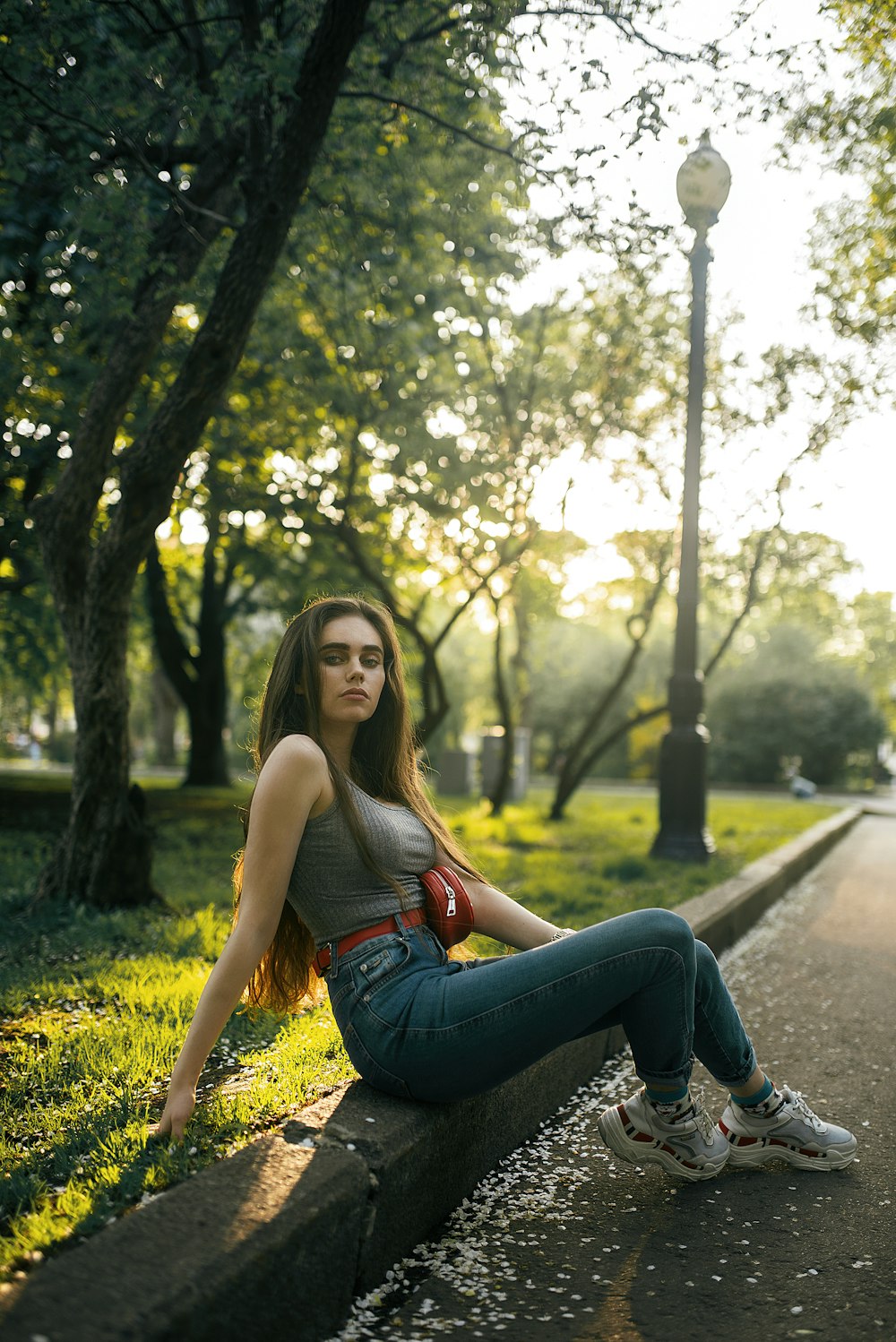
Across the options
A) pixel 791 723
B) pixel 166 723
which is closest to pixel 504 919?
pixel 166 723

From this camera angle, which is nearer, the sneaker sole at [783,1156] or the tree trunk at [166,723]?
the sneaker sole at [783,1156]

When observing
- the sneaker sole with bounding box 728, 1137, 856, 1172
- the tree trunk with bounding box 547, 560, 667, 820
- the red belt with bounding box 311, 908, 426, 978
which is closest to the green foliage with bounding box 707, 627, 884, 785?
the tree trunk with bounding box 547, 560, 667, 820

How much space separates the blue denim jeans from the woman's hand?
0.44m

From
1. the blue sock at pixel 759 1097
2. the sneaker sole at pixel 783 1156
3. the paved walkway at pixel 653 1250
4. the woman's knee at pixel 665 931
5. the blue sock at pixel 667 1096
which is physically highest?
Answer: the woman's knee at pixel 665 931

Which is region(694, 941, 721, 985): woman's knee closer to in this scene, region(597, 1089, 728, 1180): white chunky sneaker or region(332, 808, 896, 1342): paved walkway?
region(597, 1089, 728, 1180): white chunky sneaker

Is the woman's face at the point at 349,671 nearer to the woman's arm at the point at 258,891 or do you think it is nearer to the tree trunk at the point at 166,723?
the woman's arm at the point at 258,891

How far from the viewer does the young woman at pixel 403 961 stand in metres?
2.70

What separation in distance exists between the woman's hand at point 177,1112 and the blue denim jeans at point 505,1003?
0.44 m

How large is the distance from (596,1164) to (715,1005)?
A: 69cm

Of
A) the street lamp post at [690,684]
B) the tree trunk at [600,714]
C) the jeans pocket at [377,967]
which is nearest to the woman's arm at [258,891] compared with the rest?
the jeans pocket at [377,967]

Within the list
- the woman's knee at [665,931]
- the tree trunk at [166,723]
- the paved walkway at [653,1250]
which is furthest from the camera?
the tree trunk at [166,723]

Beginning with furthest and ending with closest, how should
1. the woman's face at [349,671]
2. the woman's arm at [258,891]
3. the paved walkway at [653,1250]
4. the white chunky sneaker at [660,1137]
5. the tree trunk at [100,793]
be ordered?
1. the tree trunk at [100,793]
2. the woman's face at [349,671]
3. the white chunky sneaker at [660,1137]
4. the woman's arm at [258,891]
5. the paved walkway at [653,1250]

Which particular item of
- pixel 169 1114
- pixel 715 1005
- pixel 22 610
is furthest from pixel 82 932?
pixel 22 610

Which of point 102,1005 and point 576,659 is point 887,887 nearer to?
point 102,1005
